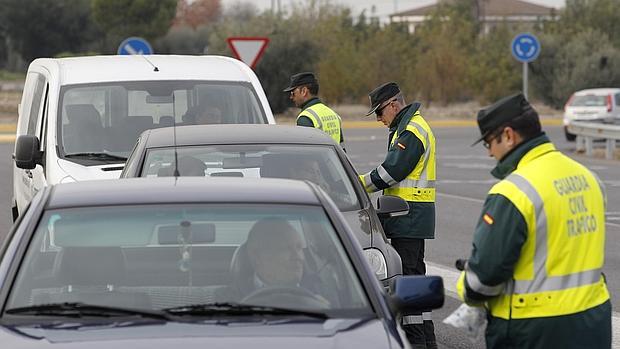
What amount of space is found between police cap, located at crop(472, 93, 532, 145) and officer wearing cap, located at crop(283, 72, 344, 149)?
6.16m

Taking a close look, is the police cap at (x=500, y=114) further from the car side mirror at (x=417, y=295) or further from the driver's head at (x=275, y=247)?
the driver's head at (x=275, y=247)

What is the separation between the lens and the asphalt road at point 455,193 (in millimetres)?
11961

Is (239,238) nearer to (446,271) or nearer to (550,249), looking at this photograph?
(550,249)

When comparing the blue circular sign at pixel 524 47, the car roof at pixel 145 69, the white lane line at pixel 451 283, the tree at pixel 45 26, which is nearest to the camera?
the white lane line at pixel 451 283

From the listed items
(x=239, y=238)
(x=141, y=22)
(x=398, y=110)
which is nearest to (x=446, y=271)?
(x=398, y=110)

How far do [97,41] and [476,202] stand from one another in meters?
60.0

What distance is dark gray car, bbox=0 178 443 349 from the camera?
16.3 ft

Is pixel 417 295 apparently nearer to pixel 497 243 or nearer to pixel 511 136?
pixel 497 243

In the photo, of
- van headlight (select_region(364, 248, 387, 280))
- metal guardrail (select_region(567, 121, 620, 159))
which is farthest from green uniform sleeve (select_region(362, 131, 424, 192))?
metal guardrail (select_region(567, 121, 620, 159))

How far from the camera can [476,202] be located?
65.7 ft

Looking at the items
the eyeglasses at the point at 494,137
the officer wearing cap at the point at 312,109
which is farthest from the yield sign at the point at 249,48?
the eyeglasses at the point at 494,137

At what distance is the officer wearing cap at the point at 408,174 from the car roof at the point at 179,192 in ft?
11.5

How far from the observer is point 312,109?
11828 mm

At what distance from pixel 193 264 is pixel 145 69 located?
21.6 feet
